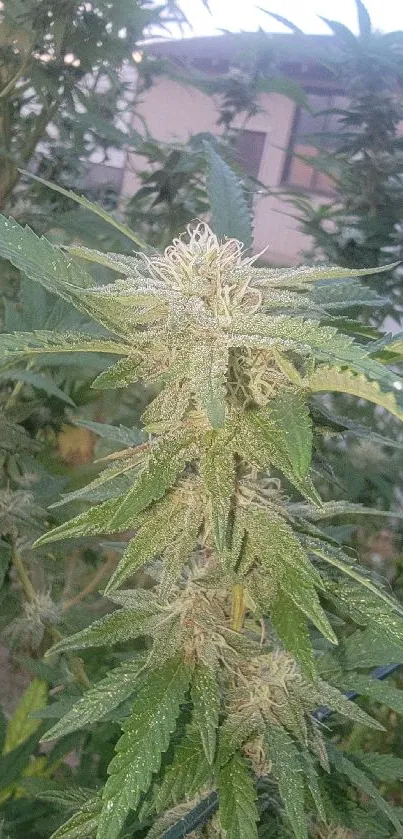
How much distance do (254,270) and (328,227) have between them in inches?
38.5

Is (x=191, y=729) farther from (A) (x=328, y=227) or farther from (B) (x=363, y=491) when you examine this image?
(A) (x=328, y=227)

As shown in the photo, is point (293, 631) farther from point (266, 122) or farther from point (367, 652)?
point (266, 122)

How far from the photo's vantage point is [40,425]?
1.00 metres

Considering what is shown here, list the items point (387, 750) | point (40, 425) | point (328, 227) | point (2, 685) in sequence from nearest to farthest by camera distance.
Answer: point (40, 425), point (387, 750), point (328, 227), point (2, 685)

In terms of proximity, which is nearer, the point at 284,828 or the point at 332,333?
the point at 332,333

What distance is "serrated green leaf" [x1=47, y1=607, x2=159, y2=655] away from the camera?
1.14ft

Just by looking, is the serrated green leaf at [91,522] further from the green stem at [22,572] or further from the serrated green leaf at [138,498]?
the green stem at [22,572]

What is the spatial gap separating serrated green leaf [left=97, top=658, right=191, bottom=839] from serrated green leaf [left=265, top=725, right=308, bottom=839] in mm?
52

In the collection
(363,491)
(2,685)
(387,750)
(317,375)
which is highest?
(317,375)

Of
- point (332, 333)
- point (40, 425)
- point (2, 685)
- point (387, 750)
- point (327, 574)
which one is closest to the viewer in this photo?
point (332, 333)

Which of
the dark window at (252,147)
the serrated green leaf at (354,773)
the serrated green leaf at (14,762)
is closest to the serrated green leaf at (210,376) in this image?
the serrated green leaf at (354,773)

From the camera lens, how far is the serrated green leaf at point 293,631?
28 cm

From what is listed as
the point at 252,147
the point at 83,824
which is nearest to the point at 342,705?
the point at 83,824

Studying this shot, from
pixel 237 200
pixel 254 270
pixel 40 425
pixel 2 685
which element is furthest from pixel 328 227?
pixel 2 685
